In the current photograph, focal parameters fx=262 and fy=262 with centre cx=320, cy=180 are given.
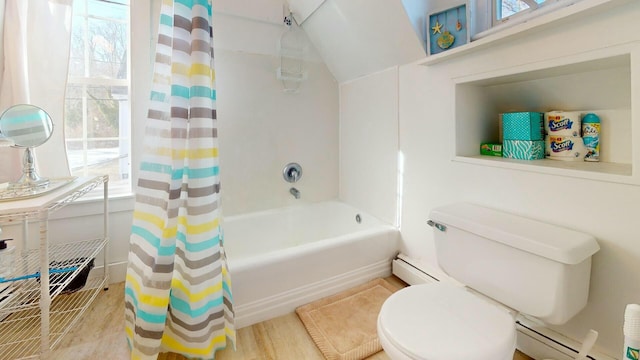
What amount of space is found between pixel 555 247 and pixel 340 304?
115cm

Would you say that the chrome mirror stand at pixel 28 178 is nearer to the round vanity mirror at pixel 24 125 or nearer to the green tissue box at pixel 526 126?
the round vanity mirror at pixel 24 125

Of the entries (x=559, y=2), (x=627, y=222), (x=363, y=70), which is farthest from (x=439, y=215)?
(x=363, y=70)

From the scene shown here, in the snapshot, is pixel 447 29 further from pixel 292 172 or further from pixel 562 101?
pixel 292 172

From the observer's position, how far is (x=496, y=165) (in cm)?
132

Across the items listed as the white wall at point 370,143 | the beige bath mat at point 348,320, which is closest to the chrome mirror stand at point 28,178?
the beige bath mat at point 348,320

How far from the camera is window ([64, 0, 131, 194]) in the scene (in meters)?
1.83

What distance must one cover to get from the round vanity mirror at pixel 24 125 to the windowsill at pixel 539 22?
2.02m

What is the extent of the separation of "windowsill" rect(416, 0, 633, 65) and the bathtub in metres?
1.21

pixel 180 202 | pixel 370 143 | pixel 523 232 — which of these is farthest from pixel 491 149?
pixel 180 202

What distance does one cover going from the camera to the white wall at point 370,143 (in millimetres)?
1996

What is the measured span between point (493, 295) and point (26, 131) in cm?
220

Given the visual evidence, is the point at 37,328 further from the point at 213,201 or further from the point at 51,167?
the point at 213,201

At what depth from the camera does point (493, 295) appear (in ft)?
3.72

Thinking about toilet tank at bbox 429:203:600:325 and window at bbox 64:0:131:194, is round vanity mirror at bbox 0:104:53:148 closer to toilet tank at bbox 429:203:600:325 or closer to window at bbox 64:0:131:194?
window at bbox 64:0:131:194
